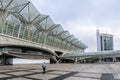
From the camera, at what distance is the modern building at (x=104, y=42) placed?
15056 cm

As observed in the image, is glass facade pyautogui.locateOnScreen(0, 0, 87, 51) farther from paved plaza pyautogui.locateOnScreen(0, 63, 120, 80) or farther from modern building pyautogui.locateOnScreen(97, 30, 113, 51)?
modern building pyautogui.locateOnScreen(97, 30, 113, 51)

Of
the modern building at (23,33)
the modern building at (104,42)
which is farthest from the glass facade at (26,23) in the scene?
the modern building at (104,42)

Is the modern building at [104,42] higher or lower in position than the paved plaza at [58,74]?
higher

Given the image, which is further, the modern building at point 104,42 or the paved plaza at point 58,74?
the modern building at point 104,42

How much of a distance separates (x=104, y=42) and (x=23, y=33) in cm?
10394

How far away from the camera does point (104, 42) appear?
500ft

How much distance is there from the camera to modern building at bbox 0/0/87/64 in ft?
164

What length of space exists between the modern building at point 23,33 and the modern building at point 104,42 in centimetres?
7271

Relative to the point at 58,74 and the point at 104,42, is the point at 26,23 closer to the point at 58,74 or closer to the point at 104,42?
the point at 58,74

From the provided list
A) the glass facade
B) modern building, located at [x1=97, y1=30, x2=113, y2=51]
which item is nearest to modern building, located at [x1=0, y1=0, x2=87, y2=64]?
the glass facade

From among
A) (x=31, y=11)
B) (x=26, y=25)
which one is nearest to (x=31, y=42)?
(x=26, y=25)

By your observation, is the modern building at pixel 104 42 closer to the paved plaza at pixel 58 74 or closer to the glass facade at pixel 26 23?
the glass facade at pixel 26 23

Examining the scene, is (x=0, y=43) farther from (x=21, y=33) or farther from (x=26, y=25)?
(x=26, y=25)

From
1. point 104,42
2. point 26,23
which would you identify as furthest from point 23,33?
point 104,42
